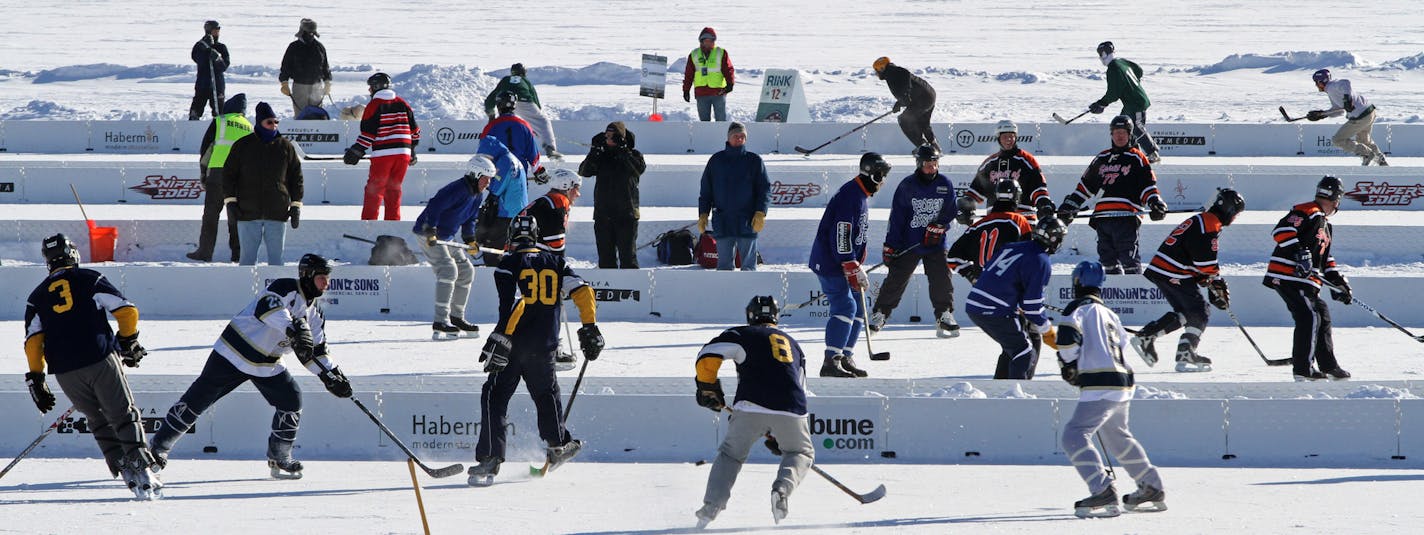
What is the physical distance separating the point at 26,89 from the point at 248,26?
1278cm

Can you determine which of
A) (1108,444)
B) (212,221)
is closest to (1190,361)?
(1108,444)

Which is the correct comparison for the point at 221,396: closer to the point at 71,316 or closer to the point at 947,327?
the point at 71,316

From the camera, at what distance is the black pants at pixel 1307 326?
11.1m

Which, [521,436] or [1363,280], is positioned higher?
[1363,280]

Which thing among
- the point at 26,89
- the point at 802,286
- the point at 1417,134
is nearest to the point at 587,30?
the point at 26,89

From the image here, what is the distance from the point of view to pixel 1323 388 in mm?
10398

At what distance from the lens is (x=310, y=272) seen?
9.09 m

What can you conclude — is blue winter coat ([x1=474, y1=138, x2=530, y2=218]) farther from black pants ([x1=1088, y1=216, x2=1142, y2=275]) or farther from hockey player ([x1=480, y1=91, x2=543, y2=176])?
black pants ([x1=1088, y1=216, x2=1142, y2=275])

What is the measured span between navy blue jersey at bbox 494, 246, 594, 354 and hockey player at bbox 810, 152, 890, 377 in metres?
2.46

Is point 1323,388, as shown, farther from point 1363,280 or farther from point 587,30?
point 587,30

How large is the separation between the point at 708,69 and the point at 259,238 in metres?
7.46

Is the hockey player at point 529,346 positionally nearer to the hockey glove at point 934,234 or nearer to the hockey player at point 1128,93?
the hockey glove at point 934,234

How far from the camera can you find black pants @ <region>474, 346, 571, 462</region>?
931cm

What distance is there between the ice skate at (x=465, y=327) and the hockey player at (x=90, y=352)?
4.12 m
